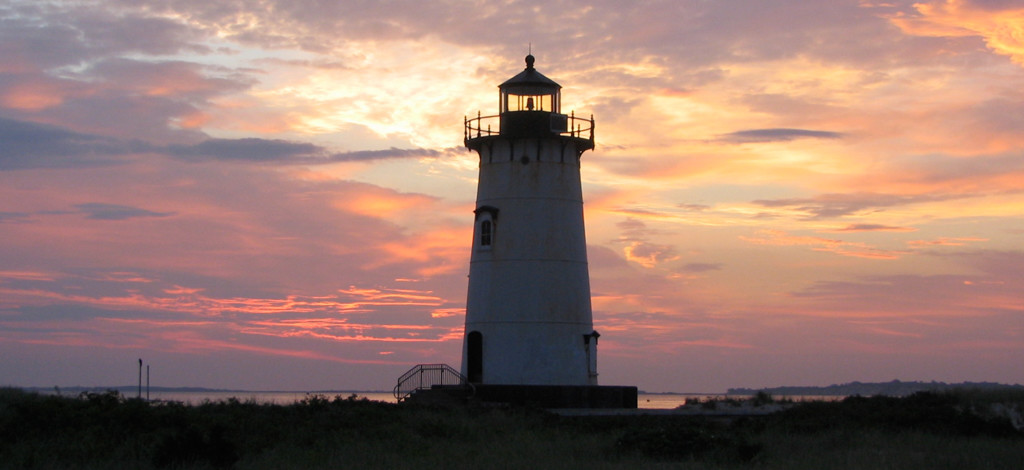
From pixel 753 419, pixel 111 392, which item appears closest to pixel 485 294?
pixel 753 419

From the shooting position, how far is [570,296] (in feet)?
128

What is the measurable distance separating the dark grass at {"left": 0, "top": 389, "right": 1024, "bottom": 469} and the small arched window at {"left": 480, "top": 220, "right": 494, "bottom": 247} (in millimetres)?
6859

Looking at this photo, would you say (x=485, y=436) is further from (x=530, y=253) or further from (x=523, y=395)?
(x=530, y=253)

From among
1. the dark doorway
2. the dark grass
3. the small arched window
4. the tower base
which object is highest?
the small arched window

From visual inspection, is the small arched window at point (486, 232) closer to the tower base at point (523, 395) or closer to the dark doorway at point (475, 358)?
the dark doorway at point (475, 358)

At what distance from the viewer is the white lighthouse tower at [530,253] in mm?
38438

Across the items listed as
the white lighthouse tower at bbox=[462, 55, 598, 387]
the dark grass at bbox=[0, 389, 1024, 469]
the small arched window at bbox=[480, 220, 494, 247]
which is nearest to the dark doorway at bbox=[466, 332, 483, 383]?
the white lighthouse tower at bbox=[462, 55, 598, 387]

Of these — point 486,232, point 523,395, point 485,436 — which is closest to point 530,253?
point 486,232

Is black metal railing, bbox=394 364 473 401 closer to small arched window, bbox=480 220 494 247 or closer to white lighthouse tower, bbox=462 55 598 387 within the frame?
white lighthouse tower, bbox=462 55 598 387

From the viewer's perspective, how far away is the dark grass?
2341 cm

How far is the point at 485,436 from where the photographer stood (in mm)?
28438

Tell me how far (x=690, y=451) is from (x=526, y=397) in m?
11.7

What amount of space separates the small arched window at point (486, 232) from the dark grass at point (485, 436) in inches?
270

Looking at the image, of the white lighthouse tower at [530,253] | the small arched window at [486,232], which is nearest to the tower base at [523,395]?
the white lighthouse tower at [530,253]
